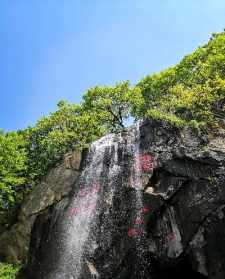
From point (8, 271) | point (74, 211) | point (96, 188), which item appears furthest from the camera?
point (8, 271)

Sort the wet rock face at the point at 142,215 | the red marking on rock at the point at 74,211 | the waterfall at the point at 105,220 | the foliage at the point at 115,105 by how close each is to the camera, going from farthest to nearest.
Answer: the foliage at the point at 115,105 < the red marking on rock at the point at 74,211 < the waterfall at the point at 105,220 < the wet rock face at the point at 142,215

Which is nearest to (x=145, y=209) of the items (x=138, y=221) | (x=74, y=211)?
(x=138, y=221)

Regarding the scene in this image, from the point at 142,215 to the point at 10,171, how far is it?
13.3 metres

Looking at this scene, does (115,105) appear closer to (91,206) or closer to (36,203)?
(36,203)

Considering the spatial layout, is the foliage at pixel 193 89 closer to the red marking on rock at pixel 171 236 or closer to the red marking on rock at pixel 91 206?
the red marking on rock at pixel 91 206

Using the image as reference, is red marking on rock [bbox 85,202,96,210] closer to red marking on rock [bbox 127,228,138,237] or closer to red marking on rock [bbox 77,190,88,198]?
red marking on rock [bbox 77,190,88,198]

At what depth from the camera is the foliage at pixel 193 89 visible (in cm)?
2200

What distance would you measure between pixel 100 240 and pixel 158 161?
4.95 m

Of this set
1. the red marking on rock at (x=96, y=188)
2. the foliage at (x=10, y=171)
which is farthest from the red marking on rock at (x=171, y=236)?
the foliage at (x=10, y=171)

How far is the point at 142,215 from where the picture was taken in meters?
18.0

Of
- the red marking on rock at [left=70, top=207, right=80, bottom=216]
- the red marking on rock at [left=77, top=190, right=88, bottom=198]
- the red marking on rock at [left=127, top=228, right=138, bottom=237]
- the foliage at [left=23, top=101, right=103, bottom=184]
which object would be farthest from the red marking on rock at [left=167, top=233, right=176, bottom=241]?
the foliage at [left=23, top=101, right=103, bottom=184]

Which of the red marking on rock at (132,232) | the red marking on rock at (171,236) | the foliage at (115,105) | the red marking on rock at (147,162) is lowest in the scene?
the red marking on rock at (171,236)

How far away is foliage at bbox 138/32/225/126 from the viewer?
22000 millimetres

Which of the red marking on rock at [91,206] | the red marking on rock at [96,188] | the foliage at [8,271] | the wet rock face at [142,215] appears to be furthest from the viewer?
the foliage at [8,271]
